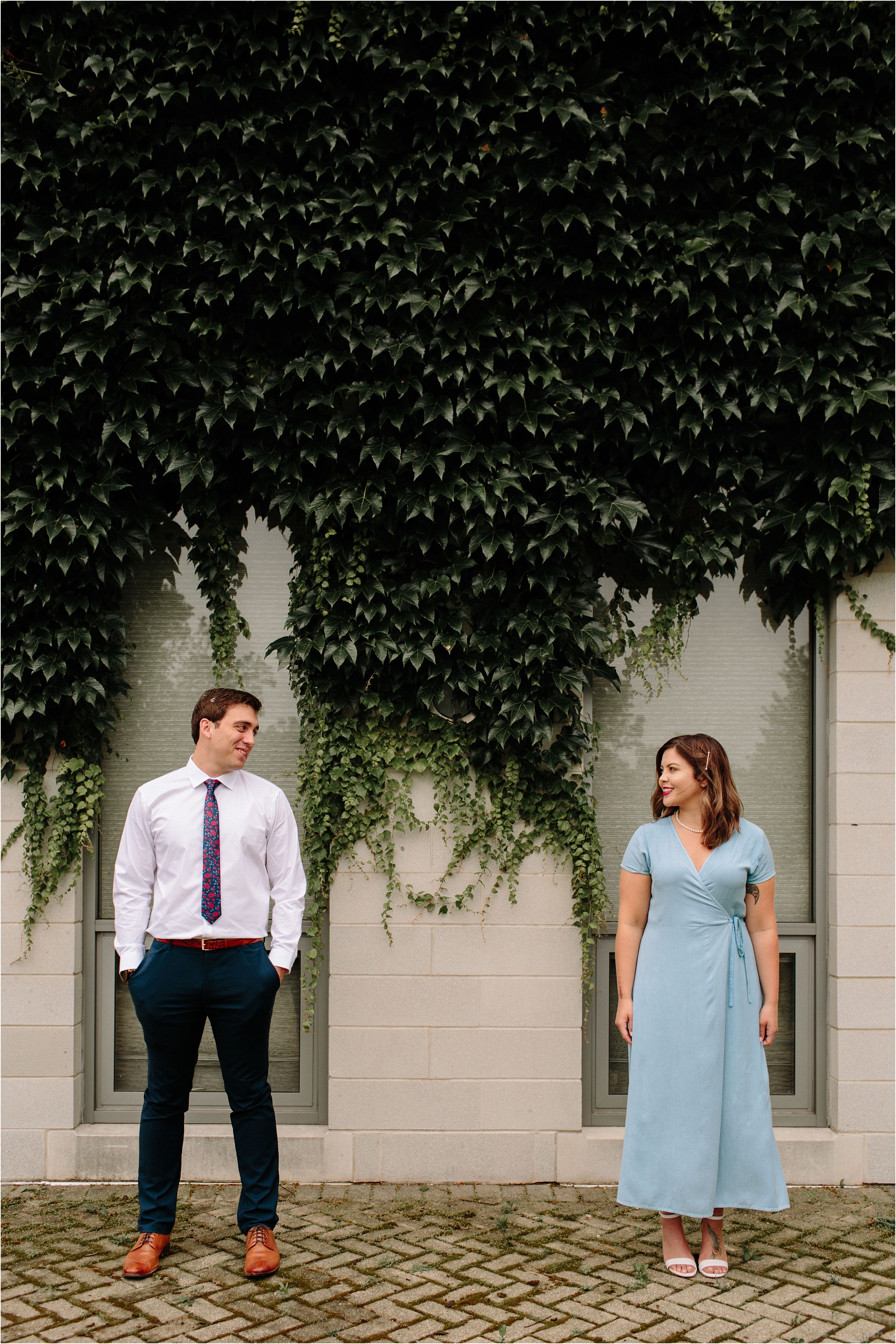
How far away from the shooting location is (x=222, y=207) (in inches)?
180

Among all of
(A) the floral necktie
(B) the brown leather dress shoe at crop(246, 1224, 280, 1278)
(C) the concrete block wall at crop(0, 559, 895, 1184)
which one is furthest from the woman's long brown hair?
(B) the brown leather dress shoe at crop(246, 1224, 280, 1278)

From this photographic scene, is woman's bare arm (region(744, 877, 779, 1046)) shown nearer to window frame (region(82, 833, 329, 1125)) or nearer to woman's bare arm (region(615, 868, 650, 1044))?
woman's bare arm (region(615, 868, 650, 1044))

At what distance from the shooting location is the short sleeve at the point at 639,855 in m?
3.69

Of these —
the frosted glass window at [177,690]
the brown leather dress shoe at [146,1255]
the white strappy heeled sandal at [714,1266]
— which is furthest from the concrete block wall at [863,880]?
the brown leather dress shoe at [146,1255]

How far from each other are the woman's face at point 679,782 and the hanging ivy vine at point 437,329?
Answer: 3.41 ft

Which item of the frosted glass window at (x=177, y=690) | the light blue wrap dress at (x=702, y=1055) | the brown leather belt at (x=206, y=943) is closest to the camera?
the light blue wrap dress at (x=702, y=1055)

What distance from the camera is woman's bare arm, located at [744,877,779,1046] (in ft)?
12.0

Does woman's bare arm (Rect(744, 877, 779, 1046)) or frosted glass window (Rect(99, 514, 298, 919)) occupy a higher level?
frosted glass window (Rect(99, 514, 298, 919))

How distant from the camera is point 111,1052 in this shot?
15.9ft

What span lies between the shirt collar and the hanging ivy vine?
0.91 meters

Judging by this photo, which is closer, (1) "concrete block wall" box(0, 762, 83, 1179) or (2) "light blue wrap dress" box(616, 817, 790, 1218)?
(2) "light blue wrap dress" box(616, 817, 790, 1218)

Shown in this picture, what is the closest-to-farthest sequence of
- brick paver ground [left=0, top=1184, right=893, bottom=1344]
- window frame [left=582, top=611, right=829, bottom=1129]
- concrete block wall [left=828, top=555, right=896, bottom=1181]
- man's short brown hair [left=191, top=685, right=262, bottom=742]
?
brick paver ground [left=0, top=1184, right=893, bottom=1344] → man's short brown hair [left=191, top=685, right=262, bottom=742] → concrete block wall [left=828, top=555, right=896, bottom=1181] → window frame [left=582, top=611, right=829, bottom=1129]

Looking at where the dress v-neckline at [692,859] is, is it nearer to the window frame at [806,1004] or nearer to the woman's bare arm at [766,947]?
the woman's bare arm at [766,947]

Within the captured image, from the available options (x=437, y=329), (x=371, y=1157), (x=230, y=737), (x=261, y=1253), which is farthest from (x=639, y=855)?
(x=437, y=329)
